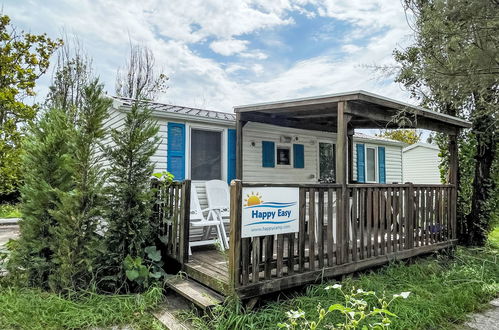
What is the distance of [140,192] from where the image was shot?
145 inches

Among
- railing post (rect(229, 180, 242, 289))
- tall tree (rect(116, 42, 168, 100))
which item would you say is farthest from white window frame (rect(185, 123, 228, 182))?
tall tree (rect(116, 42, 168, 100))

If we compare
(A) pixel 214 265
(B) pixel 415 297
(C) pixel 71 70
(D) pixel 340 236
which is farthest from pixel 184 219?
(C) pixel 71 70

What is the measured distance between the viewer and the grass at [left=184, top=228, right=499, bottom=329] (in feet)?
9.20

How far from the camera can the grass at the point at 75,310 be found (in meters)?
2.82

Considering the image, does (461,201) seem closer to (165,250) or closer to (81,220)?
(165,250)

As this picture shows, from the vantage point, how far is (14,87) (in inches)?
420

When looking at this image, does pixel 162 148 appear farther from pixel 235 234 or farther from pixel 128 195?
pixel 235 234

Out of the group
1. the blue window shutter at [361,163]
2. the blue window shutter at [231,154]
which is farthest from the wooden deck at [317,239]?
the blue window shutter at [361,163]

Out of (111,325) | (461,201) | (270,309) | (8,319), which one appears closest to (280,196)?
(270,309)

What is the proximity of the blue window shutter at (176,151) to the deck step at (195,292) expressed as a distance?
234cm

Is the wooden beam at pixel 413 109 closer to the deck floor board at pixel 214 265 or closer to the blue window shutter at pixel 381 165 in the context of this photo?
the deck floor board at pixel 214 265

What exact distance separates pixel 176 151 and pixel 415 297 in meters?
4.17

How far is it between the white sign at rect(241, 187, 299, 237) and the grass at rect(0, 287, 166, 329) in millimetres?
1232

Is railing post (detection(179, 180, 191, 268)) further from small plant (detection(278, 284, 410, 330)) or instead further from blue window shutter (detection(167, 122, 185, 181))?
blue window shutter (detection(167, 122, 185, 181))
